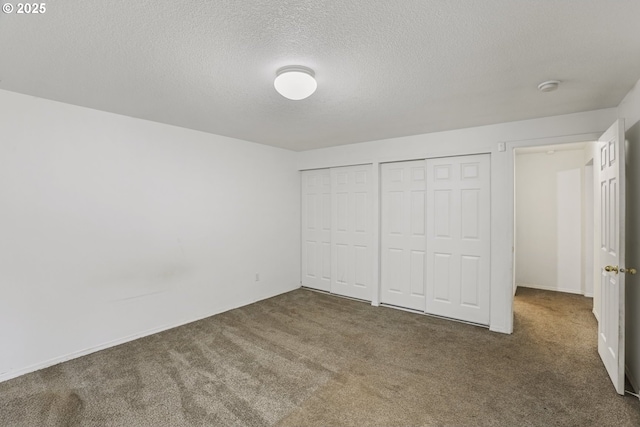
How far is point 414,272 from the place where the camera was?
404 cm

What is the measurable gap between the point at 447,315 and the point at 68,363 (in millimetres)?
4062

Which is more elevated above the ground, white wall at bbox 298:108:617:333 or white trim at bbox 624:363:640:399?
white wall at bbox 298:108:617:333

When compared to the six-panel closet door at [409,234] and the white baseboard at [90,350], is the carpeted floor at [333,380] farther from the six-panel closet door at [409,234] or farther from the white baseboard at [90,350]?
the six-panel closet door at [409,234]

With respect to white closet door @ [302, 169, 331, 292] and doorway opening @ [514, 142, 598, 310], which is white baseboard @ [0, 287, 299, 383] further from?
doorway opening @ [514, 142, 598, 310]

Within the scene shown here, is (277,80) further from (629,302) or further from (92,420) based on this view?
(629,302)

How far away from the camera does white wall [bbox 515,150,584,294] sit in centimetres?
487

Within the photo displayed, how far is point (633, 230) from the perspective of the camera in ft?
7.60

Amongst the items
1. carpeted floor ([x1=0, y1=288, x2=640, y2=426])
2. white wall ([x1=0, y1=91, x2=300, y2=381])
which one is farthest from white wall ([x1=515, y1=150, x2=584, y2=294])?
white wall ([x1=0, y1=91, x2=300, y2=381])

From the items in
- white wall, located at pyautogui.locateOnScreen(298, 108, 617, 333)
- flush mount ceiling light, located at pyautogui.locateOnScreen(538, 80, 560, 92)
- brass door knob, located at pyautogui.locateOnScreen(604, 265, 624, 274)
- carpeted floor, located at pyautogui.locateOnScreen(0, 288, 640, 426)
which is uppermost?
flush mount ceiling light, located at pyautogui.locateOnScreen(538, 80, 560, 92)

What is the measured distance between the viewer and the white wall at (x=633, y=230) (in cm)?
221

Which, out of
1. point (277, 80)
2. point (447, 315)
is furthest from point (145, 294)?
point (447, 315)

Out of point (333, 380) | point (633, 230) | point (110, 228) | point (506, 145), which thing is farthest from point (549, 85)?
point (110, 228)

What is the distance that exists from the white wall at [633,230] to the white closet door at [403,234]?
6.27ft

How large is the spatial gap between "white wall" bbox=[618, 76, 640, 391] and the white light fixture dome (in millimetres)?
2481
